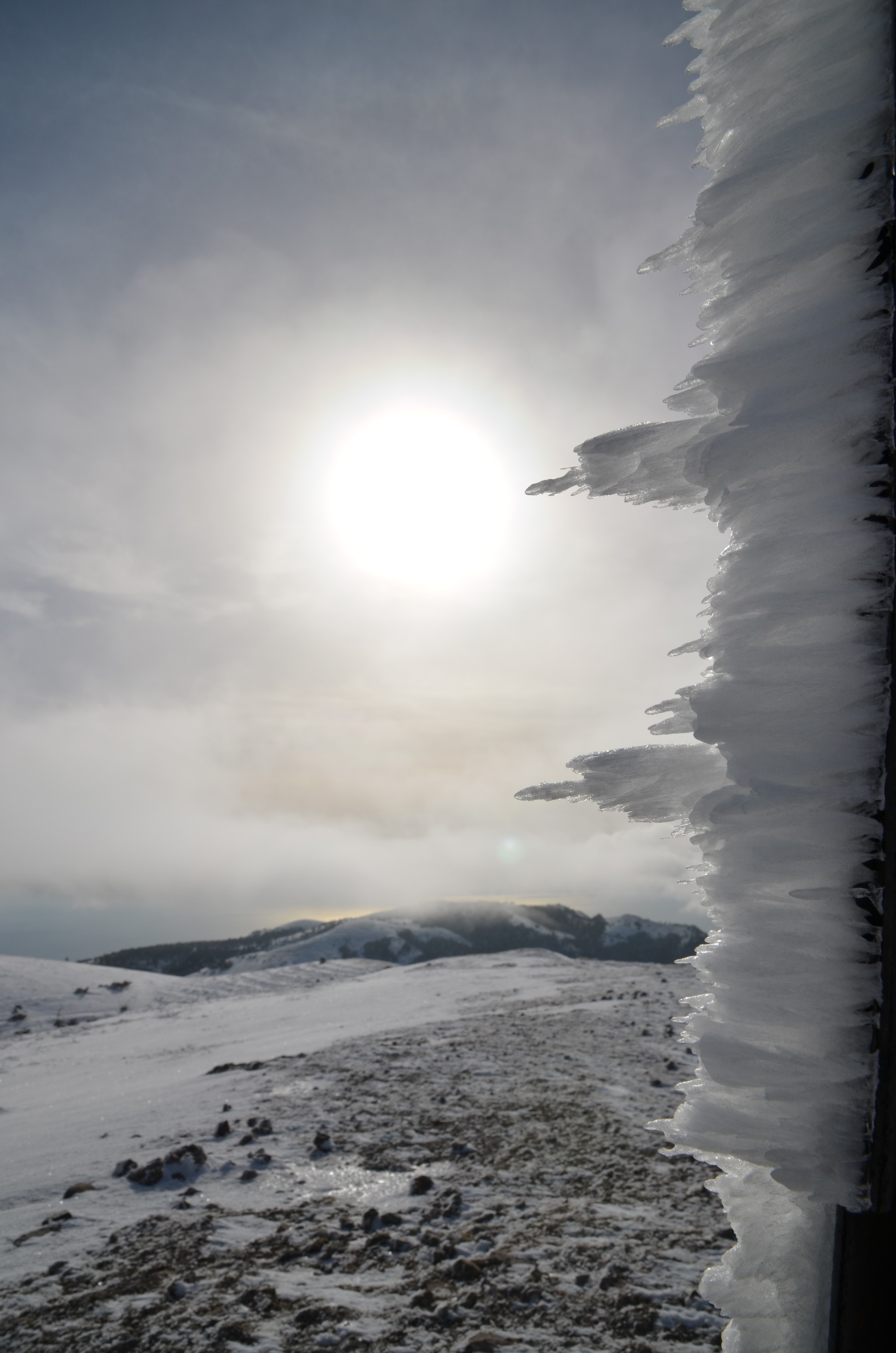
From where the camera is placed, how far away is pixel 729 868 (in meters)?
1.00

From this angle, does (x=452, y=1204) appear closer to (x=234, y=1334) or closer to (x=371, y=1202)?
(x=371, y=1202)

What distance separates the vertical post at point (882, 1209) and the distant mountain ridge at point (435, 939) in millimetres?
48083

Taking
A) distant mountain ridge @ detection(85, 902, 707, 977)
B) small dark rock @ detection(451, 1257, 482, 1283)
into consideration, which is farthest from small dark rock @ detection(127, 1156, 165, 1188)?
distant mountain ridge @ detection(85, 902, 707, 977)

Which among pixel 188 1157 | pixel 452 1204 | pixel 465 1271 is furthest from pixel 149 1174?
pixel 465 1271

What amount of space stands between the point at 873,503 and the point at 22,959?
33086 millimetres

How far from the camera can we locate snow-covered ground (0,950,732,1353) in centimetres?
302

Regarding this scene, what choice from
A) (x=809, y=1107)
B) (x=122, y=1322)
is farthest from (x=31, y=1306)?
(x=809, y=1107)

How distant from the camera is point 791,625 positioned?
955mm

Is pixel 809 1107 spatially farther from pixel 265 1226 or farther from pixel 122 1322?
pixel 265 1226

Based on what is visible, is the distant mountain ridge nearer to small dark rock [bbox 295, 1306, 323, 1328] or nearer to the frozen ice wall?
small dark rock [bbox 295, 1306, 323, 1328]

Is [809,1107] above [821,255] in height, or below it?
below

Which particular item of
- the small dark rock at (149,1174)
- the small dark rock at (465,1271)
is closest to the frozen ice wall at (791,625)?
the small dark rock at (465,1271)

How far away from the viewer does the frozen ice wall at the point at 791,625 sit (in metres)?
0.86

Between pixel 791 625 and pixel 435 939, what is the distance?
14352cm
